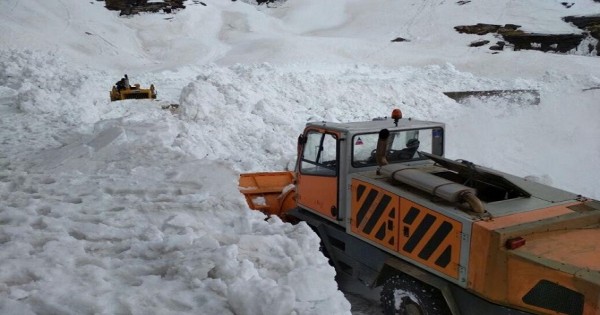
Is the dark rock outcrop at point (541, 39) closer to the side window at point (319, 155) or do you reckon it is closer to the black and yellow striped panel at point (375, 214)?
the side window at point (319, 155)

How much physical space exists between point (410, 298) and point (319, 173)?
1913 millimetres

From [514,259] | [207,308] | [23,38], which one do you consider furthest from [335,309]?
[23,38]

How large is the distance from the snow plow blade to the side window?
83cm

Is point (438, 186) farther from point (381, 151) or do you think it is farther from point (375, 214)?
point (381, 151)

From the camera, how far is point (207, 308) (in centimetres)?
329

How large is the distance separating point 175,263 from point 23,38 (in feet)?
82.1

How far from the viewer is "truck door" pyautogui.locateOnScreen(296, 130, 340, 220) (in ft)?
19.4

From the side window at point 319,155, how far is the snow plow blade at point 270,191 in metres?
0.83

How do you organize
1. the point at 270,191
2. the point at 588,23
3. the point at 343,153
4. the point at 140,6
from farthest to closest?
the point at 140,6 < the point at 588,23 < the point at 270,191 < the point at 343,153

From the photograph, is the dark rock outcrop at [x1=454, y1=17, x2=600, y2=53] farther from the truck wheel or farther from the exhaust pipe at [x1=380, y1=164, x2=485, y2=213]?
the truck wheel

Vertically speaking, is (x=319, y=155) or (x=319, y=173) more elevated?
(x=319, y=155)

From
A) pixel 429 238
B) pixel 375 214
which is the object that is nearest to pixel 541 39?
pixel 375 214

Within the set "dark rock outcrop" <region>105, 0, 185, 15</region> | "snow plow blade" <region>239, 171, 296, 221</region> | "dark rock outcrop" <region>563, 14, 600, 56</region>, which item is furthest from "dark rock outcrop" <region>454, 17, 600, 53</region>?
"snow plow blade" <region>239, 171, 296, 221</region>

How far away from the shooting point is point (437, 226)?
179 inches
